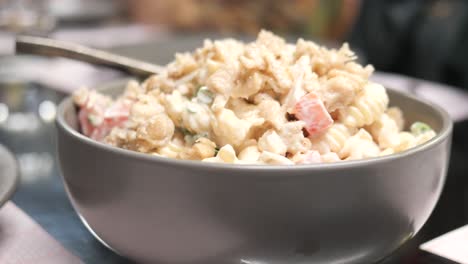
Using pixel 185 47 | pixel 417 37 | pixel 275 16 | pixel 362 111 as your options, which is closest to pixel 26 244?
pixel 362 111

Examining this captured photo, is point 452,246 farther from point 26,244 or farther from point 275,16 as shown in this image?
point 275,16

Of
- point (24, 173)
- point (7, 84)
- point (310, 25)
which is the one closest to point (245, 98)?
point (24, 173)

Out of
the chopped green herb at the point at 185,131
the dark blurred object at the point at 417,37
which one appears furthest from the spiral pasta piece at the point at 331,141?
the dark blurred object at the point at 417,37

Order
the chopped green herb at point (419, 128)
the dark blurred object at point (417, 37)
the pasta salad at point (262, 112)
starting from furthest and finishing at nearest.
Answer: the dark blurred object at point (417, 37)
the chopped green herb at point (419, 128)
the pasta salad at point (262, 112)

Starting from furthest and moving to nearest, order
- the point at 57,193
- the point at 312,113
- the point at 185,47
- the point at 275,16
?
the point at 275,16
the point at 185,47
the point at 57,193
the point at 312,113

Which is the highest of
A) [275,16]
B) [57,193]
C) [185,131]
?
[185,131]

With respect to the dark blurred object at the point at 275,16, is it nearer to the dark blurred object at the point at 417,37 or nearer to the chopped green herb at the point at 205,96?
the dark blurred object at the point at 417,37

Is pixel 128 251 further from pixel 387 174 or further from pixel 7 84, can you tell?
pixel 7 84
